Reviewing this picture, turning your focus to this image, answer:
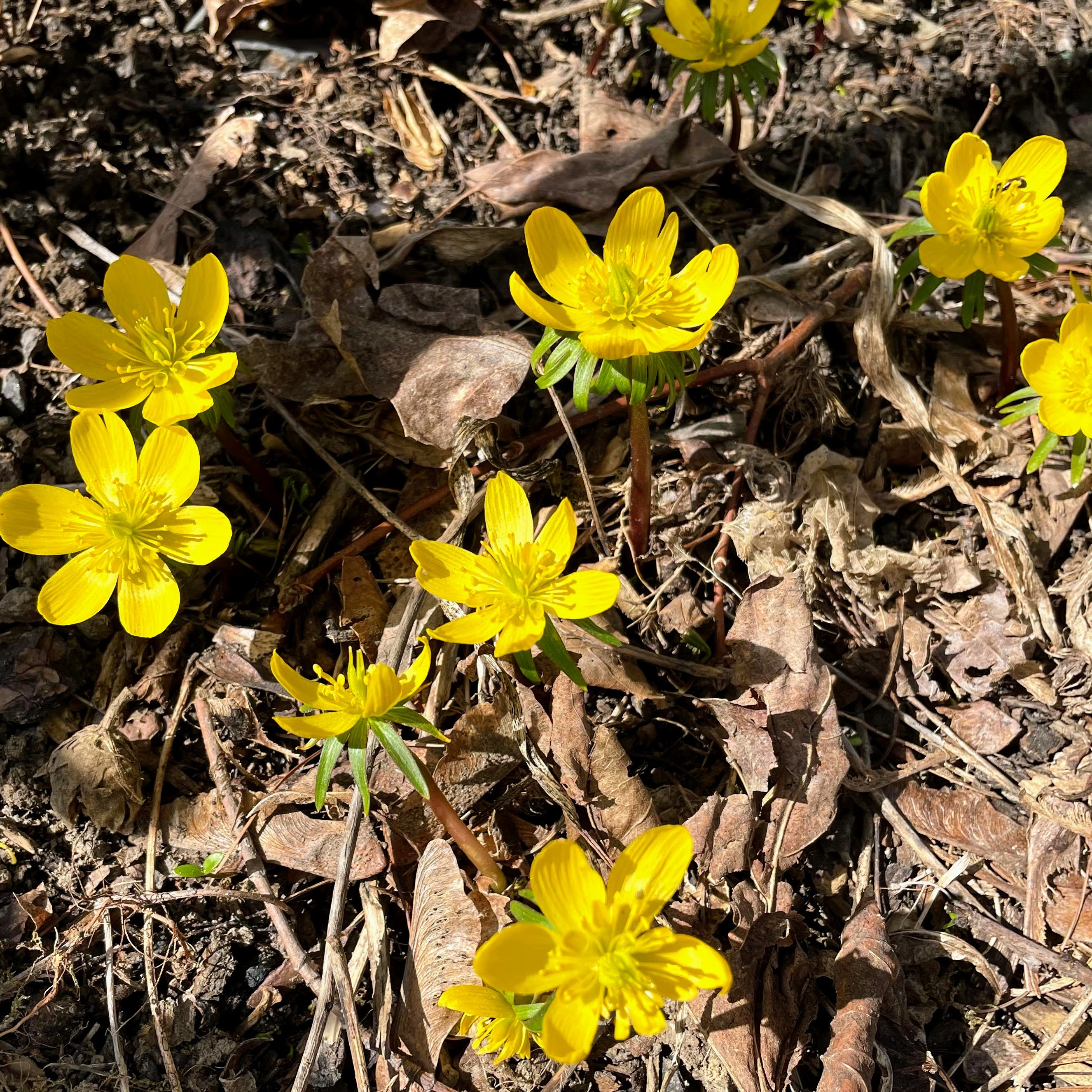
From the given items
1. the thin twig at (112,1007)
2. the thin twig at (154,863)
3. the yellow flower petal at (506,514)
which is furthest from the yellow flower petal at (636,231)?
the thin twig at (112,1007)

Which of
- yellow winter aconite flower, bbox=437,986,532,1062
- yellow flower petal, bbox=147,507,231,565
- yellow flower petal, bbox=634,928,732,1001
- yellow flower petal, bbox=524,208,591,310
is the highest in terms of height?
yellow flower petal, bbox=524,208,591,310

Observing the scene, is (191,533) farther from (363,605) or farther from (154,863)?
(154,863)

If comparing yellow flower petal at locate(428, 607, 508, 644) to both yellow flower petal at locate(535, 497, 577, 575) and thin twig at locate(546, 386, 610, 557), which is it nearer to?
yellow flower petal at locate(535, 497, 577, 575)

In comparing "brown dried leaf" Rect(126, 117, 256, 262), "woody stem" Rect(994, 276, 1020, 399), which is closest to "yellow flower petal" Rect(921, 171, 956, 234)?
"woody stem" Rect(994, 276, 1020, 399)

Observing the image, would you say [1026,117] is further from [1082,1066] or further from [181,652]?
[181,652]

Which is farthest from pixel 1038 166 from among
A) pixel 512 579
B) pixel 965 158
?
pixel 512 579

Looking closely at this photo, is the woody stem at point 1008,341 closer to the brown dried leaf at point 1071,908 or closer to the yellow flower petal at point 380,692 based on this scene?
the brown dried leaf at point 1071,908

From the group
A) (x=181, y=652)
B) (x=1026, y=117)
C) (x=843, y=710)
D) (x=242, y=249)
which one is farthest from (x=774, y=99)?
(x=181, y=652)
